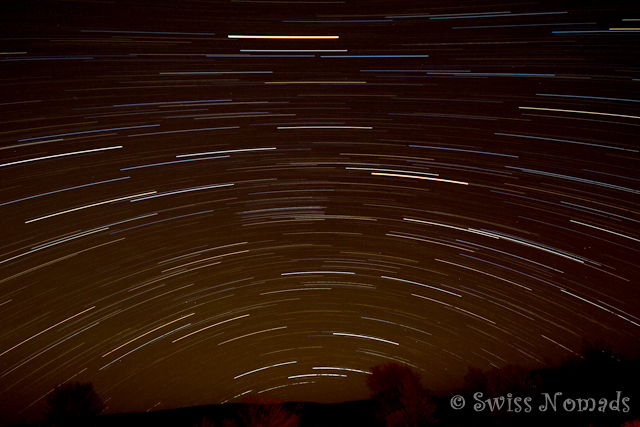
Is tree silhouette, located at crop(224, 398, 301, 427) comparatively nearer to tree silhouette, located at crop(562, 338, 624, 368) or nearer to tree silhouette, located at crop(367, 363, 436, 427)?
tree silhouette, located at crop(367, 363, 436, 427)

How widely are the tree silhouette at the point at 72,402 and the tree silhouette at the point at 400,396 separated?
15425 millimetres

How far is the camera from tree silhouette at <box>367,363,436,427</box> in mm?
16234

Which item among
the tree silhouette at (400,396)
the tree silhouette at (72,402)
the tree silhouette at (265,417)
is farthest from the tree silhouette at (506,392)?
the tree silhouette at (72,402)

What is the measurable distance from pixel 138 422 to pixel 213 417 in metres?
5.95

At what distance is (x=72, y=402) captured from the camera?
19797 millimetres

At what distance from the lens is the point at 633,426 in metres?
11.4

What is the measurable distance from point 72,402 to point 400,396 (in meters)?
17.6

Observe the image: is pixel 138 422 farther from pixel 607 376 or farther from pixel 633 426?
pixel 607 376

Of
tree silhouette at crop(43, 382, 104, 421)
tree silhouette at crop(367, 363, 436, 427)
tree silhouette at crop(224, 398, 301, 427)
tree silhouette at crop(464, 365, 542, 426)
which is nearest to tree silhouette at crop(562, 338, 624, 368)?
tree silhouette at crop(464, 365, 542, 426)

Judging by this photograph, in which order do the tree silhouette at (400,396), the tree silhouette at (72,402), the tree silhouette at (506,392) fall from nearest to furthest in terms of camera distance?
the tree silhouette at (506,392), the tree silhouette at (400,396), the tree silhouette at (72,402)

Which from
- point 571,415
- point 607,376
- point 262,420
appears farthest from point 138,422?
point 607,376

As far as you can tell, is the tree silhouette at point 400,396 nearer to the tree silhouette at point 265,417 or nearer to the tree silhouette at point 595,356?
the tree silhouette at point 265,417

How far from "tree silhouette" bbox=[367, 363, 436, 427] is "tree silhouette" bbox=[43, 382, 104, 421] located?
15425mm

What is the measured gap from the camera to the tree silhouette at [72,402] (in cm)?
1945
